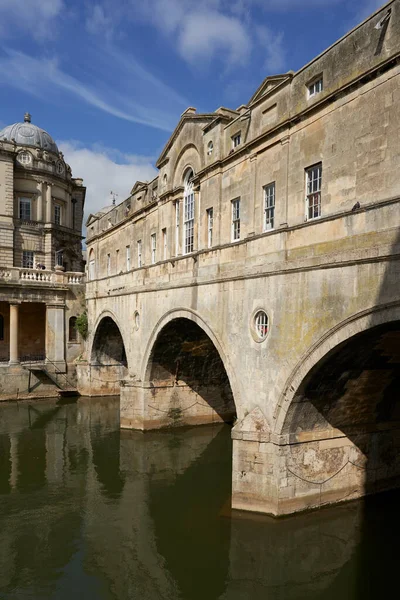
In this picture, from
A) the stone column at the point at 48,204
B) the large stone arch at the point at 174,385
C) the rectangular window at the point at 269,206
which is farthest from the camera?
the stone column at the point at 48,204

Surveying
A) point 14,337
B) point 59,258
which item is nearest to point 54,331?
point 14,337

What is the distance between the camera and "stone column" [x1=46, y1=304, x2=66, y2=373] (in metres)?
28.0

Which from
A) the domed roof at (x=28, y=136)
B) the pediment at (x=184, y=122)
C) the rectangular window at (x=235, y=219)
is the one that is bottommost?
the rectangular window at (x=235, y=219)

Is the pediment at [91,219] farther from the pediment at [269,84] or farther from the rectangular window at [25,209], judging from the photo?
the pediment at [269,84]

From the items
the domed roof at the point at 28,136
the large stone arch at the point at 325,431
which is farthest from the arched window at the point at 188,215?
the domed roof at the point at 28,136

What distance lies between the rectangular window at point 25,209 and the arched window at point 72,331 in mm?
11372

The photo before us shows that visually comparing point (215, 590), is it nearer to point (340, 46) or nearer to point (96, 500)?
point (96, 500)

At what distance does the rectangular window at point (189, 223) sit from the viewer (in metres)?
16.2

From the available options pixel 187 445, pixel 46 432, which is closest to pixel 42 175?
pixel 46 432

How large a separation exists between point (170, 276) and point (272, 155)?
259 inches

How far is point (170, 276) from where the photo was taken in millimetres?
16938

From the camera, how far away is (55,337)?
28.4m

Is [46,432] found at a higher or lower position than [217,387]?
lower

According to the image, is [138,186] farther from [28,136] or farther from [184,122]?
[28,136]
